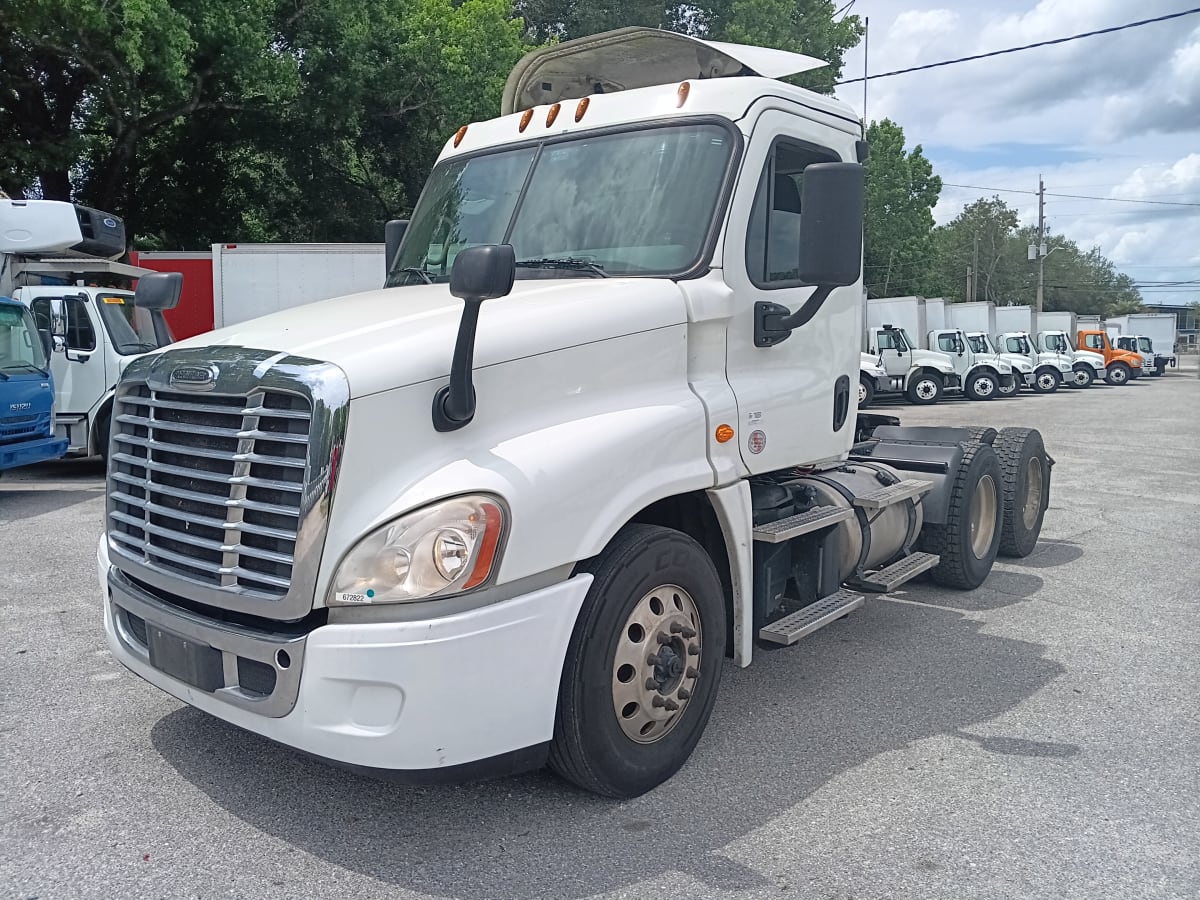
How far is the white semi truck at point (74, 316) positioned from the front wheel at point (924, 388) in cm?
2117

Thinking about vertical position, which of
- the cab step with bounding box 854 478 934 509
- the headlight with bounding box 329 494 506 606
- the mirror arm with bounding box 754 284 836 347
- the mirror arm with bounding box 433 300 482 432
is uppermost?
the mirror arm with bounding box 754 284 836 347

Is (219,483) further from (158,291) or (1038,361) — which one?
(1038,361)

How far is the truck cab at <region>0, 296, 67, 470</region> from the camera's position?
1013cm

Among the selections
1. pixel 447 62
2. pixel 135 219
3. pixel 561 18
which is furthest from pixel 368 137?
pixel 561 18

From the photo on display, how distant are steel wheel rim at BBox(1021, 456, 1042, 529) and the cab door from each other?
3.49m

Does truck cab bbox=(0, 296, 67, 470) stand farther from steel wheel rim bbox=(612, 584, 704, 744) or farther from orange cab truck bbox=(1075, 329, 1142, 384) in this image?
orange cab truck bbox=(1075, 329, 1142, 384)

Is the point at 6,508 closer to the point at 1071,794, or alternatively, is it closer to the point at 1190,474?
the point at 1071,794

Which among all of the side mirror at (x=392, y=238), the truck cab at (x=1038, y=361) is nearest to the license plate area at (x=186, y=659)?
the side mirror at (x=392, y=238)

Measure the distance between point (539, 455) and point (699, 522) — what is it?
114cm

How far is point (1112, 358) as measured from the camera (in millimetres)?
42406

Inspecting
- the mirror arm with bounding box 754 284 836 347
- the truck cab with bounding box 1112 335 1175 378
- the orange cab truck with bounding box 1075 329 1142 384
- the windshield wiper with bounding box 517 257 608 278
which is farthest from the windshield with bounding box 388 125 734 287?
the truck cab with bounding box 1112 335 1175 378

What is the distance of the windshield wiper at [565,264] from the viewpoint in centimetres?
419

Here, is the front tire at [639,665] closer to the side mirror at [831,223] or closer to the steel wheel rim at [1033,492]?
the side mirror at [831,223]

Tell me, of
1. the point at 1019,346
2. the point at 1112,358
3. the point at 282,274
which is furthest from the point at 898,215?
the point at 282,274
